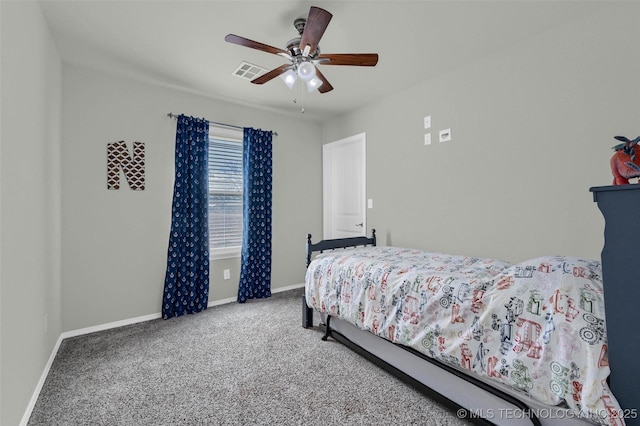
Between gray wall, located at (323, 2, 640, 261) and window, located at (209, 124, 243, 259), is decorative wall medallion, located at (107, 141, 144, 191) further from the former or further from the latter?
gray wall, located at (323, 2, 640, 261)

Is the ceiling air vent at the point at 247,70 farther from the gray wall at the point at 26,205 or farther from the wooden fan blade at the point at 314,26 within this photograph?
the gray wall at the point at 26,205

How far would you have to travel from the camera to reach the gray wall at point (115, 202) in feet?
9.07

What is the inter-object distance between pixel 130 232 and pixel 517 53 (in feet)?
13.1

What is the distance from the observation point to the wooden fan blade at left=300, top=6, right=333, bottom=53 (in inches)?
64.9

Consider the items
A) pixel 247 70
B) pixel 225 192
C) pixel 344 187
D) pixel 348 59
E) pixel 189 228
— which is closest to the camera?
pixel 348 59

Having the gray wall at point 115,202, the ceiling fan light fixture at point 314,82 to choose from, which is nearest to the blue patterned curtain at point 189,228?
the gray wall at point 115,202

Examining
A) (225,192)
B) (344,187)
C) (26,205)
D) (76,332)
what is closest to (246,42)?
(26,205)

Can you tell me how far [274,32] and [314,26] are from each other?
2.22ft

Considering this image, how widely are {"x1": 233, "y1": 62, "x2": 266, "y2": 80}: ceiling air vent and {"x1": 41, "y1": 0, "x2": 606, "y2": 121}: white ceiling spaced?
58 mm

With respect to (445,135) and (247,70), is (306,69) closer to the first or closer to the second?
(247,70)

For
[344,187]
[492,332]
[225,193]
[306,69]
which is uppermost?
[306,69]

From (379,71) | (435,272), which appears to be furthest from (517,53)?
(435,272)

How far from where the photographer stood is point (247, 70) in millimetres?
2881

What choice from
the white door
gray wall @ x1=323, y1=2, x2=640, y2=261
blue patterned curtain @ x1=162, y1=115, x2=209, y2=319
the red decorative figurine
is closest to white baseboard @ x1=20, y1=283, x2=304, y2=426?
blue patterned curtain @ x1=162, y1=115, x2=209, y2=319
